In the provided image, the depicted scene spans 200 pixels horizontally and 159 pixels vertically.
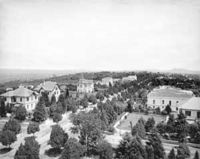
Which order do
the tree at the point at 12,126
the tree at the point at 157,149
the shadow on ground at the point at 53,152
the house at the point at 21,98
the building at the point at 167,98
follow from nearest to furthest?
the tree at the point at 157,149 < the shadow on ground at the point at 53,152 < the tree at the point at 12,126 < the house at the point at 21,98 < the building at the point at 167,98

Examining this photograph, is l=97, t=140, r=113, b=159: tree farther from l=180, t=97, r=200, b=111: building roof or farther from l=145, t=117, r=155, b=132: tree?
l=180, t=97, r=200, b=111: building roof

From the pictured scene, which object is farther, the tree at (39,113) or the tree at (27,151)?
the tree at (39,113)

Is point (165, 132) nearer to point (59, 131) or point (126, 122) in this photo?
point (126, 122)

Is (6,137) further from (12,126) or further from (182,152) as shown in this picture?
(182,152)

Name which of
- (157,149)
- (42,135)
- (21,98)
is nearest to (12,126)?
(42,135)

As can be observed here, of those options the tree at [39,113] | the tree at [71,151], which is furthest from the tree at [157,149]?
the tree at [39,113]

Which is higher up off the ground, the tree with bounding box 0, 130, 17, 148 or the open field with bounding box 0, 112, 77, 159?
the tree with bounding box 0, 130, 17, 148

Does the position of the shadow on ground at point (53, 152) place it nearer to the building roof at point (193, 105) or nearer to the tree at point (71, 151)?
the tree at point (71, 151)

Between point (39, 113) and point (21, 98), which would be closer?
point (39, 113)

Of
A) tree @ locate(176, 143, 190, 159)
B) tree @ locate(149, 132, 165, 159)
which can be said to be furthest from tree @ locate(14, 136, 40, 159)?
tree @ locate(176, 143, 190, 159)

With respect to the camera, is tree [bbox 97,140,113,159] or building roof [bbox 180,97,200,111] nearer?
tree [bbox 97,140,113,159]

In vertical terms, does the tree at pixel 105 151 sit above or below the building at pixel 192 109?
below

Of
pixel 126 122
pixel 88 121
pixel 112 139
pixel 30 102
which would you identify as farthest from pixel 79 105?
pixel 88 121
